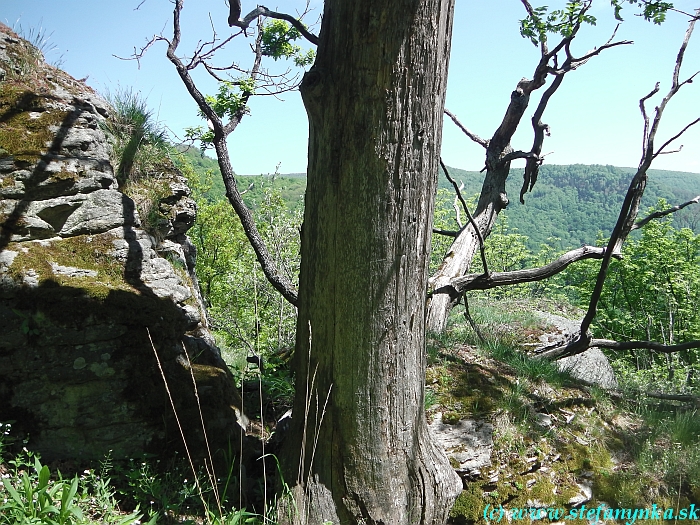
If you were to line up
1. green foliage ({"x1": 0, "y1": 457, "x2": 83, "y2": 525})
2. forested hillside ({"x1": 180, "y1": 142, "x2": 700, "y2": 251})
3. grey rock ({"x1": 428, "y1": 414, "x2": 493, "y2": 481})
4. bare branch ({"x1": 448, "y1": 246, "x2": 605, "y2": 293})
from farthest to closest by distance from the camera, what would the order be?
forested hillside ({"x1": 180, "y1": 142, "x2": 700, "y2": 251}) < bare branch ({"x1": 448, "y1": 246, "x2": 605, "y2": 293}) < grey rock ({"x1": 428, "y1": 414, "x2": 493, "y2": 481}) < green foliage ({"x1": 0, "y1": 457, "x2": 83, "y2": 525})

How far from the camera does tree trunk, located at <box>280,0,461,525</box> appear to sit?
2270mm

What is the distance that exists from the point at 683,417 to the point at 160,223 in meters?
5.38

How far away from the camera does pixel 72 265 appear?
350 centimetres

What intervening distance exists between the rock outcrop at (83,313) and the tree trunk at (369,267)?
942 millimetres

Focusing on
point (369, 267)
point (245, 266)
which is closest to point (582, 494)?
point (369, 267)

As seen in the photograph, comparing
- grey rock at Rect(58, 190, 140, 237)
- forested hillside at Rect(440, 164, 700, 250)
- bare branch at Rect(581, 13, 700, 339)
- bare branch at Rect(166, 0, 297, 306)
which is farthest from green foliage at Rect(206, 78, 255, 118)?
forested hillside at Rect(440, 164, 700, 250)

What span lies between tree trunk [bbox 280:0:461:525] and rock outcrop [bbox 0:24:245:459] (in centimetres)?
94

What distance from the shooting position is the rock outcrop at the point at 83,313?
3.06m

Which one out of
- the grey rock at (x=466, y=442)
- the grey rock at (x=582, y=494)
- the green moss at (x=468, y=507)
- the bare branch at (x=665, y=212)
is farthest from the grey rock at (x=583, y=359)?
the green moss at (x=468, y=507)

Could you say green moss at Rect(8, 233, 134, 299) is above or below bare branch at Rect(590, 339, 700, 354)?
above

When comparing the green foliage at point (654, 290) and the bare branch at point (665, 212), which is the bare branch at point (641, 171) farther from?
the green foliage at point (654, 290)

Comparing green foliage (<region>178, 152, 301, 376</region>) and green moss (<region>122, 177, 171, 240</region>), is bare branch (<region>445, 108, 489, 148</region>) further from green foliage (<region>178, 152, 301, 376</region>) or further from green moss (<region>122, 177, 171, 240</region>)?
green foliage (<region>178, 152, 301, 376</region>)

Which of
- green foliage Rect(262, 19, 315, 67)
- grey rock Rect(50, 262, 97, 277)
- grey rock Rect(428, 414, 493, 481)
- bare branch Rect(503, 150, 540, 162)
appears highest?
green foliage Rect(262, 19, 315, 67)

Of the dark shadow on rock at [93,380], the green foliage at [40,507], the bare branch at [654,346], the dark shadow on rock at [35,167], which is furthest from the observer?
the bare branch at [654,346]
